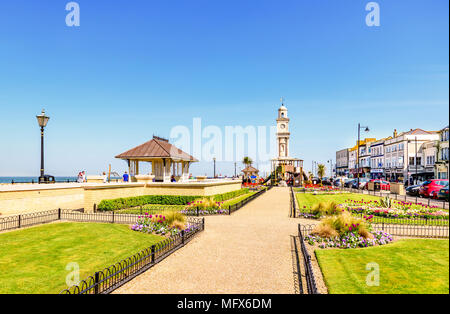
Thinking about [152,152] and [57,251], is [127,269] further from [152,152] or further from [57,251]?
[152,152]

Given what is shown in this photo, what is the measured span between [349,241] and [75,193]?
20.9m

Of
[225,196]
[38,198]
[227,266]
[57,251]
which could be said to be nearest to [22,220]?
[38,198]

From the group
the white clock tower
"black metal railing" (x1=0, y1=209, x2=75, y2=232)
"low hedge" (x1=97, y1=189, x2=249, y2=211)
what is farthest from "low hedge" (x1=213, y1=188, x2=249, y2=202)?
the white clock tower

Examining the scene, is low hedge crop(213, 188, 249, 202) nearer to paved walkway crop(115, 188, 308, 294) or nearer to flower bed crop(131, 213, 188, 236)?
flower bed crop(131, 213, 188, 236)

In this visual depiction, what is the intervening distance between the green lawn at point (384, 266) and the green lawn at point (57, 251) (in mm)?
7284

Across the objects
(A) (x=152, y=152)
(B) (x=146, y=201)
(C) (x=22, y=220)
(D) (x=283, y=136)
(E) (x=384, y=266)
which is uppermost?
(D) (x=283, y=136)

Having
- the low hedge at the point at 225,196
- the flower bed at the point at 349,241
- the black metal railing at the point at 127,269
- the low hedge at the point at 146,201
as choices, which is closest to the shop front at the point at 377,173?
the low hedge at the point at 225,196

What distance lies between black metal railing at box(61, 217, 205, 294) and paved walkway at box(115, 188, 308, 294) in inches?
8.6

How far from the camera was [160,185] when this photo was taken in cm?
2775

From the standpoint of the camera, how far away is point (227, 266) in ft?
32.0

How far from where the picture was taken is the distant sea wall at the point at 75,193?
18.1 metres

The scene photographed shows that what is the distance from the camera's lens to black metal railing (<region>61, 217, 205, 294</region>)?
7307mm
